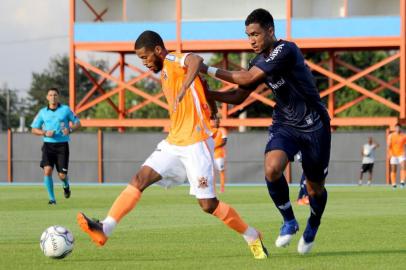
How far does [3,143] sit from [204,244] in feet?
114

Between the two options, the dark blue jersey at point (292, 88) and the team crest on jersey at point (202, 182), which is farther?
the dark blue jersey at point (292, 88)

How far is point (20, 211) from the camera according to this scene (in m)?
18.9

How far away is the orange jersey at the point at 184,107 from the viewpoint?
9938mm

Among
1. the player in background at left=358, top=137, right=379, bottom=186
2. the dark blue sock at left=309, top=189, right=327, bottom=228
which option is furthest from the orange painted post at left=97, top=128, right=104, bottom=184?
the dark blue sock at left=309, top=189, right=327, bottom=228

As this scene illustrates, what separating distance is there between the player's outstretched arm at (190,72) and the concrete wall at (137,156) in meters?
31.8

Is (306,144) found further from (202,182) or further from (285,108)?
(202,182)

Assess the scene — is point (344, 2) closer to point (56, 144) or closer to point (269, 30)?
point (56, 144)

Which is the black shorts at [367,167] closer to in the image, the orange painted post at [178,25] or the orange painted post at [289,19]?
the orange painted post at [289,19]

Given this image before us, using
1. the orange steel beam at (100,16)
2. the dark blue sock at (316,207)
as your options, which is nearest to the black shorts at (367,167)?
the orange steel beam at (100,16)

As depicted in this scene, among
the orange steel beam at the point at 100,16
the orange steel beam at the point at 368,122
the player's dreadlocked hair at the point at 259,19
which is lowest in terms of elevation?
the orange steel beam at the point at 368,122

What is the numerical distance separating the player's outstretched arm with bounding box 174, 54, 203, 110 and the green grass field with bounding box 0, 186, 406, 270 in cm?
155

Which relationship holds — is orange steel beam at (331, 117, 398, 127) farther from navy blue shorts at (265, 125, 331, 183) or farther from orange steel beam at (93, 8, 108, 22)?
navy blue shorts at (265, 125, 331, 183)

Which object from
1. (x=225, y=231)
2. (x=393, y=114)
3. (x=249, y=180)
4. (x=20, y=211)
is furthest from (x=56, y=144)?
(x=393, y=114)

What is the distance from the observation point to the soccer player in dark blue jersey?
996 cm
